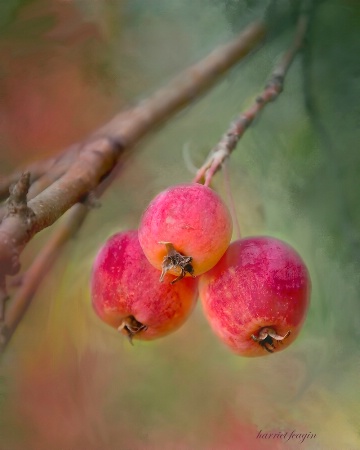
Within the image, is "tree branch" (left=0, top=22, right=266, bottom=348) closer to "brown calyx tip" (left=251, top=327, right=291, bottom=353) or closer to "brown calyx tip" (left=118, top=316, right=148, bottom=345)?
"brown calyx tip" (left=118, top=316, right=148, bottom=345)

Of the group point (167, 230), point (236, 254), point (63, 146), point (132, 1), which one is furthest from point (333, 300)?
point (132, 1)

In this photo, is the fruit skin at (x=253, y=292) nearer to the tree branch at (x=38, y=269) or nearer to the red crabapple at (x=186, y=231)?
the red crabapple at (x=186, y=231)

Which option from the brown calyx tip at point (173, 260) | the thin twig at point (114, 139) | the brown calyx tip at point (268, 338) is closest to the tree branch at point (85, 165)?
the thin twig at point (114, 139)

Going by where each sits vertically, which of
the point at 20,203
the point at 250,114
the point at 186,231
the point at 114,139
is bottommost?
the point at 20,203

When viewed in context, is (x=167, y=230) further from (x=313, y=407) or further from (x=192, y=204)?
(x=313, y=407)

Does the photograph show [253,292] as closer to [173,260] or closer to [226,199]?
[173,260]

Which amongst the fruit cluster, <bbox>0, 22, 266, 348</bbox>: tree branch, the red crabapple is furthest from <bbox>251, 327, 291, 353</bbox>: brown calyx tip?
<bbox>0, 22, 266, 348</bbox>: tree branch

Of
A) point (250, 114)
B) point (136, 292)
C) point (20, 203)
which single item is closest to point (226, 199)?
point (250, 114)

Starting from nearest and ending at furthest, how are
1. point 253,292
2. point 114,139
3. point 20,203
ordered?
point 20,203
point 253,292
point 114,139
